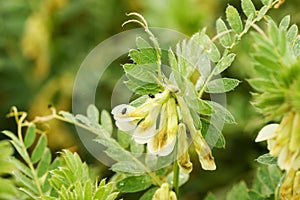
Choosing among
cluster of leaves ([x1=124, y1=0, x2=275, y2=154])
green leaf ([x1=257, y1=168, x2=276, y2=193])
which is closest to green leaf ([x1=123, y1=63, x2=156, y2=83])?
cluster of leaves ([x1=124, y1=0, x2=275, y2=154])

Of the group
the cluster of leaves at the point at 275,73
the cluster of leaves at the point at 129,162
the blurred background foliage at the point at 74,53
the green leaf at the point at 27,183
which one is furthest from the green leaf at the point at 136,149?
the blurred background foliage at the point at 74,53

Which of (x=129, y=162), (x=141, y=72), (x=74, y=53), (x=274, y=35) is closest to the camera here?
(x=274, y=35)

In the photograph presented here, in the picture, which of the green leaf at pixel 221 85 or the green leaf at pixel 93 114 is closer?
the green leaf at pixel 221 85

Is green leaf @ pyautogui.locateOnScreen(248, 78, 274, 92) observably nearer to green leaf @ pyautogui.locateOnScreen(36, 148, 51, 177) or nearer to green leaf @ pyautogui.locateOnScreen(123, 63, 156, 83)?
green leaf @ pyautogui.locateOnScreen(123, 63, 156, 83)

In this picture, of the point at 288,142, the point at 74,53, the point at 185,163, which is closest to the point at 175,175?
the point at 185,163

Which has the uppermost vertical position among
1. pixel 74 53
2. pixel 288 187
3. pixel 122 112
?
pixel 74 53

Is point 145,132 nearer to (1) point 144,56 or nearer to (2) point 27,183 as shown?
(1) point 144,56

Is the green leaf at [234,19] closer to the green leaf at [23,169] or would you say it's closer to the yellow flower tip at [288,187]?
the yellow flower tip at [288,187]
